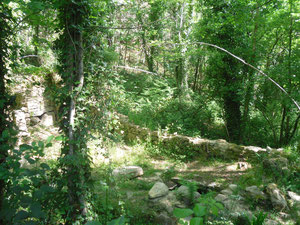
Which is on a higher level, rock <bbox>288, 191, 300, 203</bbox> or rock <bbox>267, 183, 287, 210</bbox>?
rock <bbox>267, 183, 287, 210</bbox>

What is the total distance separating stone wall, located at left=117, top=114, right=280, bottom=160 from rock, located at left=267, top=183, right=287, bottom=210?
170 cm

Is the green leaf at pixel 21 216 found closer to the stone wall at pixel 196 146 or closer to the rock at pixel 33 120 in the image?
the stone wall at pixel 196 146

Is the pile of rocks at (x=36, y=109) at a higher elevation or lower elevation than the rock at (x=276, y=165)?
higher

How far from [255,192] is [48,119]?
26.2ft

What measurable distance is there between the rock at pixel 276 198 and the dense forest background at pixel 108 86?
2.11ft

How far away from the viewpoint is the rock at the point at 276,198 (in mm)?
3611

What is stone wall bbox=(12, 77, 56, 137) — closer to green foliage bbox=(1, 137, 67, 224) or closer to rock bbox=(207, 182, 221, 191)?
rock bbox=(207, 182, 221, 191)

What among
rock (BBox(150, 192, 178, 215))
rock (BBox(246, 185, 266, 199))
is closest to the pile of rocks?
rock (BBox(150, 192, 178, 215))

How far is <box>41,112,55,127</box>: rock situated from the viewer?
825cm

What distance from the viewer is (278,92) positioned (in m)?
6.26

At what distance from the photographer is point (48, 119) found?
8.42 m

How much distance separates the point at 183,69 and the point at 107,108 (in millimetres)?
8532

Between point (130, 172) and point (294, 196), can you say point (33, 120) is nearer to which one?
point (130, 172)

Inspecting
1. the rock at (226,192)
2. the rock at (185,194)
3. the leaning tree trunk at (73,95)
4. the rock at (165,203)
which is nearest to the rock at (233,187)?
the rock at (226,192)
